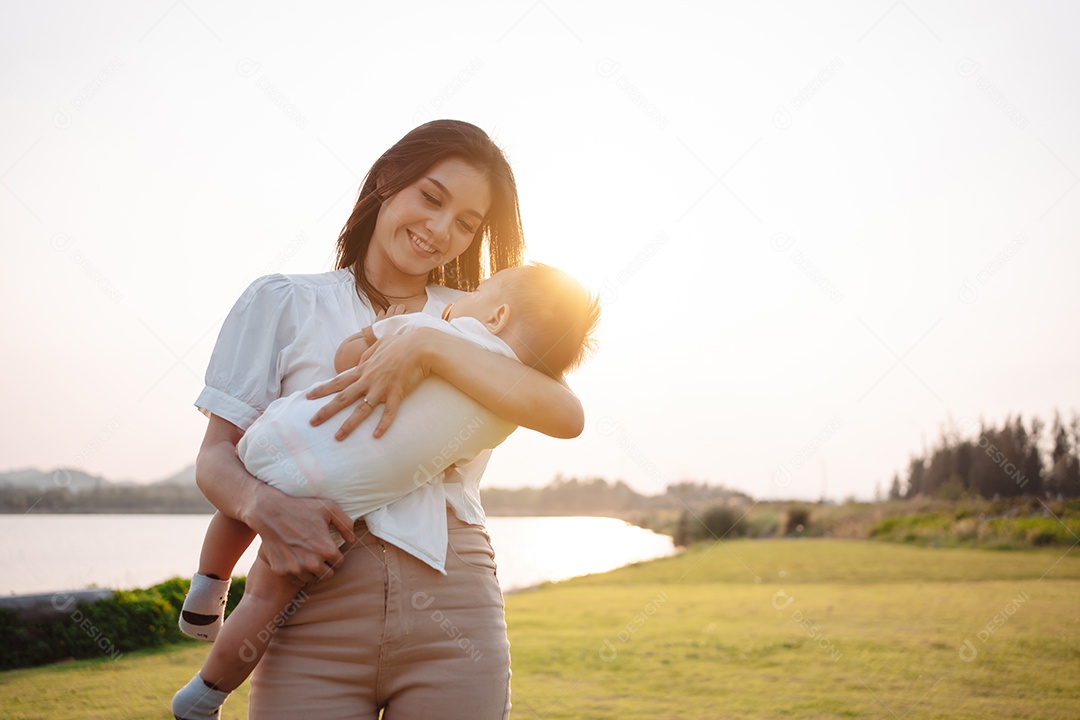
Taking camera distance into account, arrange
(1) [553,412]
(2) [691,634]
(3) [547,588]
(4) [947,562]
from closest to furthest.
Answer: (1) [553,412]
(2) [691,634]
(3) [547,588]
(4) [947,562]

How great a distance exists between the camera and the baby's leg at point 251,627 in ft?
4.64

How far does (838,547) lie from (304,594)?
19216mm

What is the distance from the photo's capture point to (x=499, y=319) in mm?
1748

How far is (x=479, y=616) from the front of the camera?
147 cm

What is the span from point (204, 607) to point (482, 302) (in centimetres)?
84

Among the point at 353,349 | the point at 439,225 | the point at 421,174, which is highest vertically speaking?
the point at 421,174

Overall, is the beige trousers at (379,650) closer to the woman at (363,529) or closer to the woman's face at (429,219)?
the woman at (363,529)

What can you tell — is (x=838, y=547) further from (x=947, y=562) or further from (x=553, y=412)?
(x=553, y=412)

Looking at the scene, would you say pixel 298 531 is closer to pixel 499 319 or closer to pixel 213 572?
pixel 213 572

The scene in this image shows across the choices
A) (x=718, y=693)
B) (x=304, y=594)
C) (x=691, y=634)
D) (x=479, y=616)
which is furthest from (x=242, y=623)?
(x=691, y=634)

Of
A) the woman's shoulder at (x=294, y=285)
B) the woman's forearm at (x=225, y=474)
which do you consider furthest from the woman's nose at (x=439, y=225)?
the woman's forearm at (x=225, y=474)

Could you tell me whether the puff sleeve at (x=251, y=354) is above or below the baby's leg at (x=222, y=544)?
above

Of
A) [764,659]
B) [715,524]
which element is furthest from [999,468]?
[764,659]

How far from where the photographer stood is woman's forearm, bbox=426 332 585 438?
1.46m
